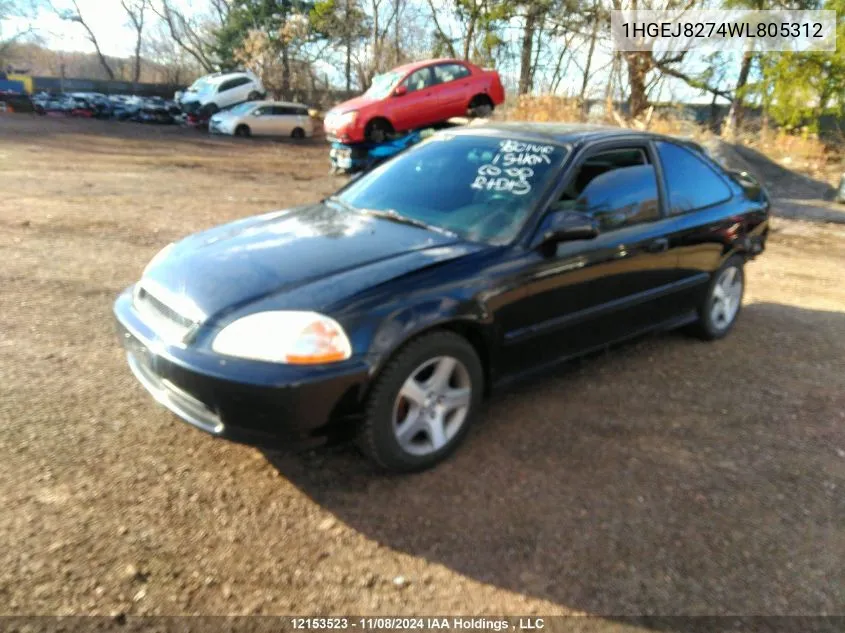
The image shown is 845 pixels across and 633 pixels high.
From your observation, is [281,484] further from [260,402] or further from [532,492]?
[532,492]

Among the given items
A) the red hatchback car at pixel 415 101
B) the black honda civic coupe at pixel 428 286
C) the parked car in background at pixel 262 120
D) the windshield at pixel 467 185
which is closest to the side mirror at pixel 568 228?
the black honda civic coupe at pixel 428 286

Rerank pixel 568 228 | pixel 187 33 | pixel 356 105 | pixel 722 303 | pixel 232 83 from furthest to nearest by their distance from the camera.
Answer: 1. pixel 187 33
2. pixel 232 83
3. pixel 356 105
4. pixel 722 303
5. pixel 568 228

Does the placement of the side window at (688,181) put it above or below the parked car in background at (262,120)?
below

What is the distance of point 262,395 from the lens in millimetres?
2555

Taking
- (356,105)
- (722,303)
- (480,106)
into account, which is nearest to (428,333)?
(722,303)

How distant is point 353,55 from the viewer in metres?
36.0

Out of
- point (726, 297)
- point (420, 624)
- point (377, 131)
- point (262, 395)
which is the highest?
point (377, 131)

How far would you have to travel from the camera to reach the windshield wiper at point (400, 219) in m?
3.49

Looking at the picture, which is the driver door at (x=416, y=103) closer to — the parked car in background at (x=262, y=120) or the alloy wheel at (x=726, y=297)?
the alloy wheel at (x=726, y=297)

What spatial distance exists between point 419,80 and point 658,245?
11.8m

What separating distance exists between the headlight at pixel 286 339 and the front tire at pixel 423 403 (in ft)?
0.86

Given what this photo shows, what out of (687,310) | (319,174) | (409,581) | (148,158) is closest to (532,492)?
(409,581)

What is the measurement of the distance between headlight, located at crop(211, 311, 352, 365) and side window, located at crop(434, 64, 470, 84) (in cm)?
1340

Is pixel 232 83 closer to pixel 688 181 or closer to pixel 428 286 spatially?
pixel 688 181
